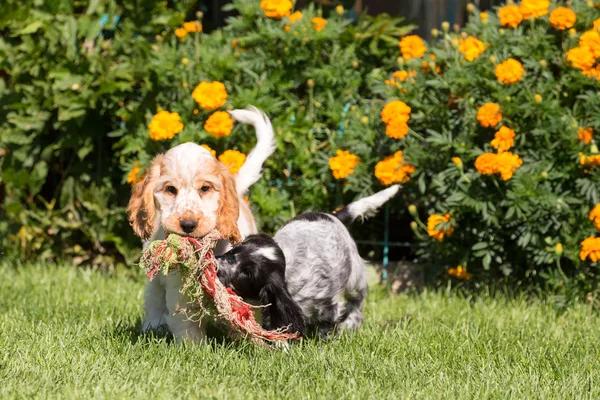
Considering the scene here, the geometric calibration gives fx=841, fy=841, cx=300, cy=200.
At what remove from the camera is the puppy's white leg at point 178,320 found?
12.5 ft

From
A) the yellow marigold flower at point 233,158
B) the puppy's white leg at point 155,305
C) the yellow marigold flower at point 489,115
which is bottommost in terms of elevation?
the puppy's white leg at point 155,305

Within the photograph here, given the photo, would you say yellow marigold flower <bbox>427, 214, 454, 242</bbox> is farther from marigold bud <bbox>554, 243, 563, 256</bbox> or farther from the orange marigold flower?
the orange marigold flower

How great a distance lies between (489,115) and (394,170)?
27.4 inches

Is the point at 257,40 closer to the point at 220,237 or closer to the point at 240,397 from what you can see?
the point at 220,237

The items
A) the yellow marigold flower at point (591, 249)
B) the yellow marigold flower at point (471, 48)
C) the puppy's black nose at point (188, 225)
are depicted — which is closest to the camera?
the puppy's black nose at point (188, 225)

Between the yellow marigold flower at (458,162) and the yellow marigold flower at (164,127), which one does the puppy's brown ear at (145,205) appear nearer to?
the yellow marigold flower at (164,127)

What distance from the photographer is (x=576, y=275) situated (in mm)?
5090

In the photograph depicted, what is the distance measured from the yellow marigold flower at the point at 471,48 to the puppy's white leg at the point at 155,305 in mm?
2428

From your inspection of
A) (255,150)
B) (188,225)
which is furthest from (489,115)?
(188,225)

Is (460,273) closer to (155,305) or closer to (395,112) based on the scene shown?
(395,112)

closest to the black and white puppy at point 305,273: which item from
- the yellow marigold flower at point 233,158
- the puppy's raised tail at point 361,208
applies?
the puppy's raised tail at point 361,208

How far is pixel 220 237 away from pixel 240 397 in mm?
825

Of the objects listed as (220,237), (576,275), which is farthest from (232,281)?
(576,275)

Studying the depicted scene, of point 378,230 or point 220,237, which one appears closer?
point 220,237
